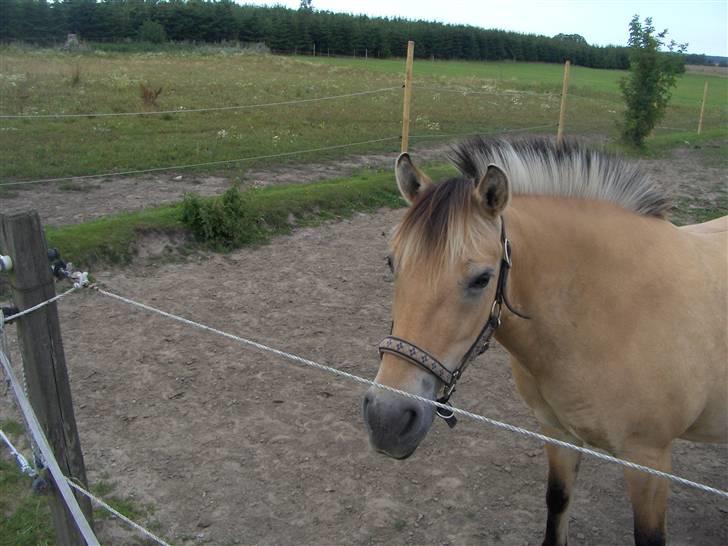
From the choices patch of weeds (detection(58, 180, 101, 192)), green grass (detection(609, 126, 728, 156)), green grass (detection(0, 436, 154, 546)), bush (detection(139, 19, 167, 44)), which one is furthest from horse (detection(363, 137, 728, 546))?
bush (detection(139, 19, 167, 44))

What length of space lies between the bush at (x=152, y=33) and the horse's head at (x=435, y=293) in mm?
51748

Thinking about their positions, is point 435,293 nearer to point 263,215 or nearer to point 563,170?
point 563,170

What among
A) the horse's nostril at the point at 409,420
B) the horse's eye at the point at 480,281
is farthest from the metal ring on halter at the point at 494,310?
the horse's nostril at the point at 409,420

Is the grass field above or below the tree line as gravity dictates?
below

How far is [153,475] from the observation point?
3451 mm

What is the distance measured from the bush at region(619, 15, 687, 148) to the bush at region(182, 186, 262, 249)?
11586 millimetres

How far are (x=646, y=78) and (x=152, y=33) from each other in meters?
43.2

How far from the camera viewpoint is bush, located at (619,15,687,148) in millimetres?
14469

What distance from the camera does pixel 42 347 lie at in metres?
2.36

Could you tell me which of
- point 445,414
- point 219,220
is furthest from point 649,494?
point 219,220

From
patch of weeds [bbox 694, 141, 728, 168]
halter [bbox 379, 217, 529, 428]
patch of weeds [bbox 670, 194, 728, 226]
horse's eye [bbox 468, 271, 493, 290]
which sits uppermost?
horse's eye [bbox 468, 271, 493, 290]

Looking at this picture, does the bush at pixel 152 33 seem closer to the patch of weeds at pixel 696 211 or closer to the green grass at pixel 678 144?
the green grass at pixel 678 144

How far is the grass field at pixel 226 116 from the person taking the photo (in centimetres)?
1016

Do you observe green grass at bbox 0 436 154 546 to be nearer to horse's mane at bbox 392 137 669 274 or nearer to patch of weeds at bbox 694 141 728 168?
horse's mane at bbox 392 137 669 274
